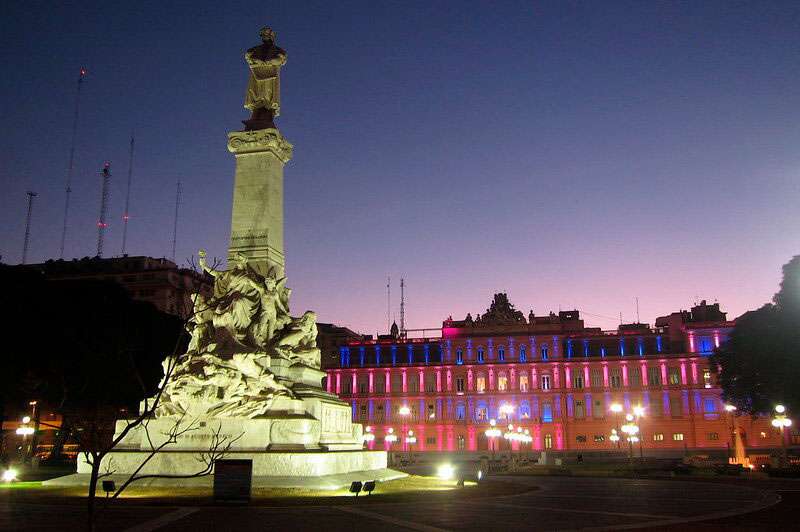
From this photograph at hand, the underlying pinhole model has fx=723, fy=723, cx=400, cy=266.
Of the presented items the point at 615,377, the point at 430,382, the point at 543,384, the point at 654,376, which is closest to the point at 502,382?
the point at 543,384

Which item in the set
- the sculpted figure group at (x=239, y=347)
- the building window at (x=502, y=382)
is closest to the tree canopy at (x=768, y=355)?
the sculpted figure group at (x=239, y=347)

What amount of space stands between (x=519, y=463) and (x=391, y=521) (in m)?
46.3

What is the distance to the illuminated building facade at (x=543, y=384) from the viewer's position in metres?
91.5

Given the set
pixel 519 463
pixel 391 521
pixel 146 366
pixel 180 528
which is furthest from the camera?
pixel 519 463

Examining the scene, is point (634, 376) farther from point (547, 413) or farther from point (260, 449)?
point (260, 449)

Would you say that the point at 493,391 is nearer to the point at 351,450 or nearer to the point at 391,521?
the point at 351,450

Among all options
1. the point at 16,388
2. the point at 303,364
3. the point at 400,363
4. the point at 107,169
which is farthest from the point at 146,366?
the point at 107,169

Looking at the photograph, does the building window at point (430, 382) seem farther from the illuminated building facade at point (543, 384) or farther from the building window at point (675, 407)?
the building window at point (675, 407)

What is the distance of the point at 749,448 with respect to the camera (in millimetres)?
83375

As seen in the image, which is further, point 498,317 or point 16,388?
point 498,317

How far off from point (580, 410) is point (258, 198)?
2931 inches

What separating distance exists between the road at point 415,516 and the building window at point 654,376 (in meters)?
74.1

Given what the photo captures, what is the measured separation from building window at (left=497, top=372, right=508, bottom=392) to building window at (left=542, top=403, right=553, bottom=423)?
5688 mm

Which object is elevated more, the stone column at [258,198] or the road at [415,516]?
the stone column at [258,198]
